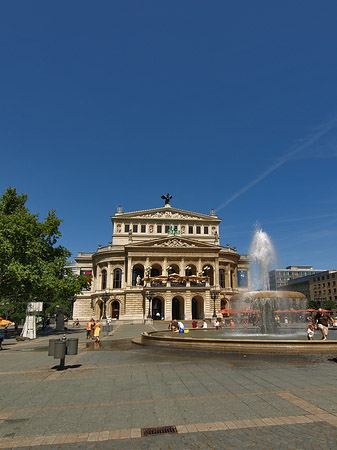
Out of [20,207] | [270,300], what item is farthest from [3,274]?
[270,300]

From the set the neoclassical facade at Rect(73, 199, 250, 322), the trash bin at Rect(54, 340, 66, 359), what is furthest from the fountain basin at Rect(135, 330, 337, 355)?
the neoclassical facade at Rect(73, 199, 250, 322)

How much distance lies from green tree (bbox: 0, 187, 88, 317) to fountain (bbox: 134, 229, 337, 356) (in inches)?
570

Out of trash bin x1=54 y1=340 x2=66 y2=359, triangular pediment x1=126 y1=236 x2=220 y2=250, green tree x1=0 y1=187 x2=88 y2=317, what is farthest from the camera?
triangular pediment x1=126 y1=236 x2=220 y2=250

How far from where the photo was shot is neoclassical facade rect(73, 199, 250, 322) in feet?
186

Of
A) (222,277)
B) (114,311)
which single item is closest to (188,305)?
(222,277)

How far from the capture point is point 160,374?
982cm

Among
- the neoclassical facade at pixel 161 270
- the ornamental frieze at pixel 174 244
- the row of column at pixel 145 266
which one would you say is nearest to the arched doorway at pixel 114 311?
→ the neoclassical facade at pixel 161 270

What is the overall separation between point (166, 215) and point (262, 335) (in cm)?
4934

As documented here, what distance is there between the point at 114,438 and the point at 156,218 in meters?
63.1

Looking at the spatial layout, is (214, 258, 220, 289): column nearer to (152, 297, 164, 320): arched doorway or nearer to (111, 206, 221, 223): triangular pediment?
(152, 297, 164, 320): arched doorway

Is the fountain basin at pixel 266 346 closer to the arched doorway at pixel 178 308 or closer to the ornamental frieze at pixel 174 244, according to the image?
the arched doorway at pixel 178 308

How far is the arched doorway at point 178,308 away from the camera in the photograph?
58812mm

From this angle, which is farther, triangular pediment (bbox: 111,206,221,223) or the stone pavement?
triangular pediment (bbox: 111,206,221,223)

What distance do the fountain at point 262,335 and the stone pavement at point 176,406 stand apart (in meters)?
1.24
